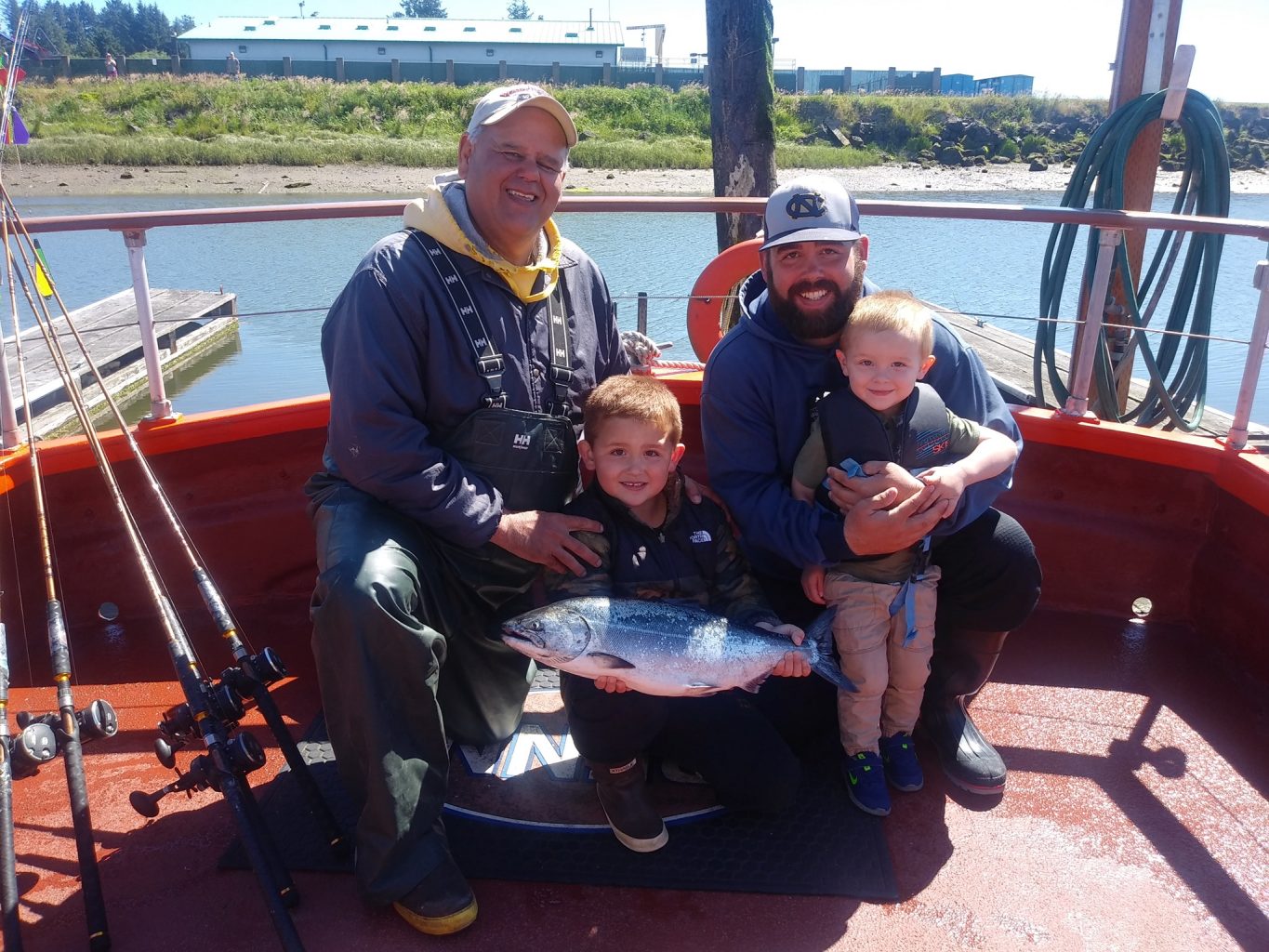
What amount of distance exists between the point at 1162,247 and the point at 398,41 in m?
67.9

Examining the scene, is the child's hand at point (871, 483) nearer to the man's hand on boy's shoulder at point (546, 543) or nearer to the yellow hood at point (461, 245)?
the man's hand on boy's shoulder at point (546, 543)

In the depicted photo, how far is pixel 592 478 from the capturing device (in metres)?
2.70

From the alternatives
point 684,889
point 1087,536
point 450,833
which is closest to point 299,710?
point 450,833

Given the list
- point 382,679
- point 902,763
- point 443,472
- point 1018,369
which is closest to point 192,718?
point 382,679

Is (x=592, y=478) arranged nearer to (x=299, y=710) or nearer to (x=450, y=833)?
(x=450, y=833)

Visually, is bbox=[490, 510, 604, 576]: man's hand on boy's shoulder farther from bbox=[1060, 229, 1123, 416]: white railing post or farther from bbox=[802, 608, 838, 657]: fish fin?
bbox=[1060, 229, 1123, 416]: white railing post

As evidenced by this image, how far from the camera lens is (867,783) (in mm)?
2652

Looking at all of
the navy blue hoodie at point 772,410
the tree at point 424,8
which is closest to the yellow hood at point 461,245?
the navy blue hoodie at point 772,410

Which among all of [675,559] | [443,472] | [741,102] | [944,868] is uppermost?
[741,102]

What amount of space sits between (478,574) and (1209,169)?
3932 mm

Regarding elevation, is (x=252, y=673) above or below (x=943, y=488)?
below

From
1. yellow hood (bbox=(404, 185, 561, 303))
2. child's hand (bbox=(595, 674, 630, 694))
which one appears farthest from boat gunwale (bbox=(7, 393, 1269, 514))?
child's hand (bbox=(595, 674, 630, 694))

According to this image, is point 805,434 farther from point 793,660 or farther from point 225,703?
point 225,703

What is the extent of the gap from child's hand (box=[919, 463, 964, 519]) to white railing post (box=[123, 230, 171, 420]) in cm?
247
